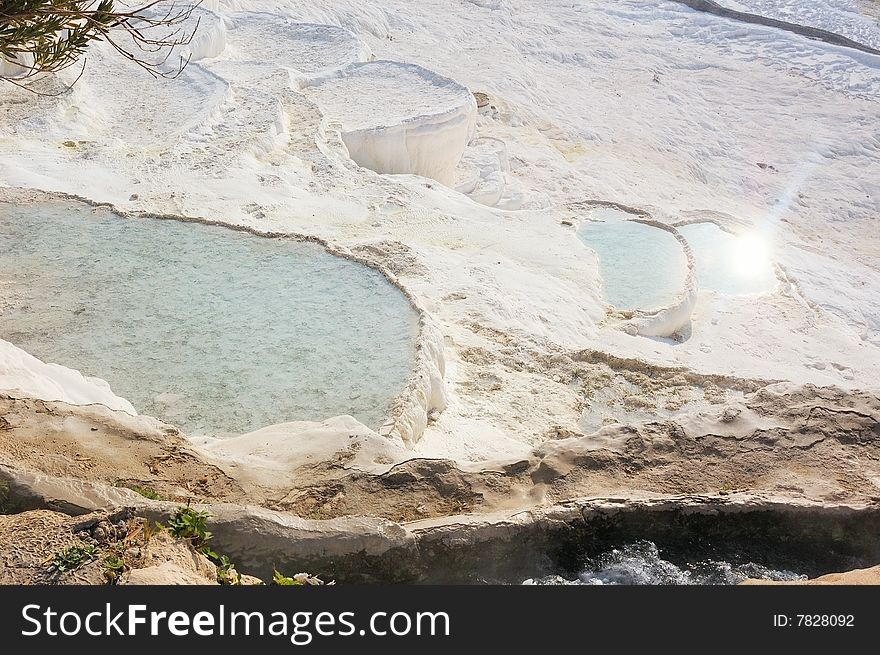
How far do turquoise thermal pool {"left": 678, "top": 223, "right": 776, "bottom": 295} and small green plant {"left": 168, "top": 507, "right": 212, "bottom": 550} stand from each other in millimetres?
7613

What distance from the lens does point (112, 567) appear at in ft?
9.52

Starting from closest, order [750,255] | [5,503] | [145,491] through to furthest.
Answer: [5,503], [145,491], [750,255]

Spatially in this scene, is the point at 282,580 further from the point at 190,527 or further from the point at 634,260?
the point at 634,260

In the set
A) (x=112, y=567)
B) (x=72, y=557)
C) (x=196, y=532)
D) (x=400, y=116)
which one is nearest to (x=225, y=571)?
(x=196, y=532)

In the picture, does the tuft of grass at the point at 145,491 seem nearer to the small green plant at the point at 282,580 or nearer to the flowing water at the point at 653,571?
the small green plant at the point at 282,580

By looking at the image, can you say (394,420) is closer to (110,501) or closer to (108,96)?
(110,501)

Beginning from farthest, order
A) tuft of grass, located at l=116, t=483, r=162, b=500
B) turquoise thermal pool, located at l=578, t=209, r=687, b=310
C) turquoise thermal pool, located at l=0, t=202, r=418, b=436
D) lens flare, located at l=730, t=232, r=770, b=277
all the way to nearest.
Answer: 1. lens flare, located at l=730, t=232, r=770, b=277
2. turquoise thermal pool, located at l=578, t=209, r=687, b=310
3. turquoise thermal pool, located at l=0, t=202, r=418, b=436
4. tuft of grass, located at l=116, t=483, r=162, b=500

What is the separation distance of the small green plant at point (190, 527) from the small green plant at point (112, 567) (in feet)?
0.87

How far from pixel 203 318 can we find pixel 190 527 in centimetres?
317

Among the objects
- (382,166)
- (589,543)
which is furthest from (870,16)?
(589,543)

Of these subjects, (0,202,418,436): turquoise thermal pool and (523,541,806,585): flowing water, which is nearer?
(523,541,806,585): flowing water

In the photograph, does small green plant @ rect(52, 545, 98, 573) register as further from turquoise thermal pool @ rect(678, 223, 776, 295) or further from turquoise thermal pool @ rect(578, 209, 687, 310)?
turquoise thermal pool @ rect(678, 223, 776, 295)

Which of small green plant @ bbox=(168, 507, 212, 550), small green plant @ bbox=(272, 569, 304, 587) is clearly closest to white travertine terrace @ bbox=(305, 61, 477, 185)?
small green plant @ bbox=(168, 507, 212, 550)

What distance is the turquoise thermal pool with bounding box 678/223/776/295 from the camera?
9906mm
